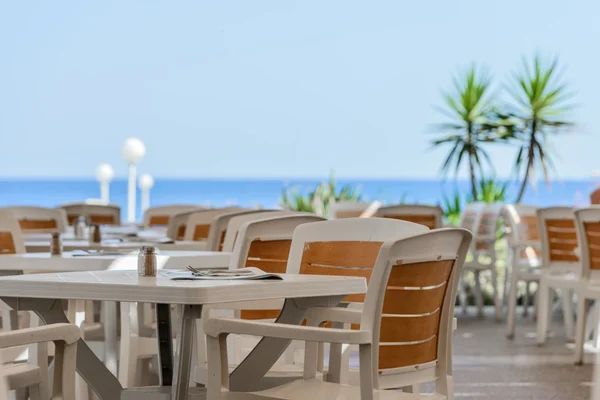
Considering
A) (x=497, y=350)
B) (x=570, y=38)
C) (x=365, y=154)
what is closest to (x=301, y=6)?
(x=365, y=154)

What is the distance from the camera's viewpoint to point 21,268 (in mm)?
3510

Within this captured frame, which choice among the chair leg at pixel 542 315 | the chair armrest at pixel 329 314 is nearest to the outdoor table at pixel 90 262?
the chair armrest at pixel 329 314

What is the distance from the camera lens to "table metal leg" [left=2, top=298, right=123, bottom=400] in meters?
2.76

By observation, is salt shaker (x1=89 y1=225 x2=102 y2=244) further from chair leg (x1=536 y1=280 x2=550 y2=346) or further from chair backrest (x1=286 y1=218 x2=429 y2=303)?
chair leg (x1=536 y1=280 x2=550 y2=346)

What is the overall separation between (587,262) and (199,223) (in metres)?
2.15

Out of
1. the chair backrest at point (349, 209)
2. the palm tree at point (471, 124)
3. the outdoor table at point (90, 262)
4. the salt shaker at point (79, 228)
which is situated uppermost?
the palm tree at point (471, 124)

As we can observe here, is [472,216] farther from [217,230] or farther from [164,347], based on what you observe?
[164,347]

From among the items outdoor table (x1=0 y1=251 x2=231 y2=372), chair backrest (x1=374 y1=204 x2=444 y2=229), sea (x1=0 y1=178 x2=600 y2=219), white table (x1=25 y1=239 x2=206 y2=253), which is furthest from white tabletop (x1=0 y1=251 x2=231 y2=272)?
sea (x1=0 y1=178 x2=600 y2=219)

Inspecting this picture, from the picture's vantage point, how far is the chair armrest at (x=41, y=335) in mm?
2217

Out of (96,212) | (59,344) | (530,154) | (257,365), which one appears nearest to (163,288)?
(59,344)

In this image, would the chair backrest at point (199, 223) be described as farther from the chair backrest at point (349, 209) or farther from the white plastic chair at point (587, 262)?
the chair backrest at point (349, 209)

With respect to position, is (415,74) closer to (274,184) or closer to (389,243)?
(274,184)

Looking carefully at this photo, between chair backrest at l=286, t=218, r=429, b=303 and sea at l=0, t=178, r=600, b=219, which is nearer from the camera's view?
chair backrest at l=286, t=218, r=429, b=303

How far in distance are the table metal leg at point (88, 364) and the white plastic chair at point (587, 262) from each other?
3512 millimetres
